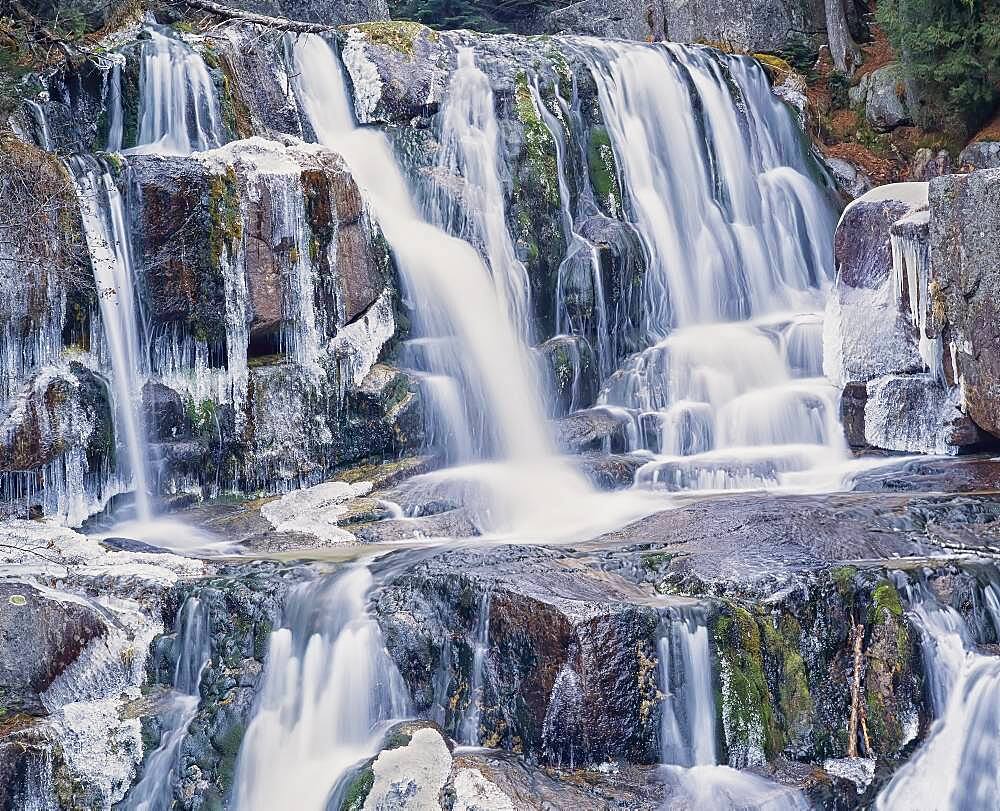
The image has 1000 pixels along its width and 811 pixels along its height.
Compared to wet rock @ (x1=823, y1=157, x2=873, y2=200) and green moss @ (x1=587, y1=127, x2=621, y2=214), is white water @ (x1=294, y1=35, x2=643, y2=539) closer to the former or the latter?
green moss @ (x1=587, y1=127, x2=621, y2=214)

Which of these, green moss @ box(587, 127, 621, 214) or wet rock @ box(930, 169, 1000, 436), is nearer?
wet rock @ box(930, 169, 1000, 436)

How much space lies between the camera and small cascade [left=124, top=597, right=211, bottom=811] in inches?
269

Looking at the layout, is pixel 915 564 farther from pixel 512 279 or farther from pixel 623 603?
pixel 512 279

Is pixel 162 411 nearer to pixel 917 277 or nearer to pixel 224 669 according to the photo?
pixel 224 669

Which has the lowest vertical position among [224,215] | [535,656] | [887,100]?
[535,656]

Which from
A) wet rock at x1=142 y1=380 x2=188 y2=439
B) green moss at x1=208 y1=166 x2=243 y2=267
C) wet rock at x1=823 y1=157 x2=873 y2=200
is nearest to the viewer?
wet rock at x1=142 y1=380 x2=188 y2=439

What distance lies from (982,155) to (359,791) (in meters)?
12.5

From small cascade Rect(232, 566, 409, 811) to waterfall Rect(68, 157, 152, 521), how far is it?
3722 mm

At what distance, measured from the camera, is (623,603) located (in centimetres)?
672

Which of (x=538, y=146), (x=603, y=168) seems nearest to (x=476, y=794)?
(x=538, y=146)

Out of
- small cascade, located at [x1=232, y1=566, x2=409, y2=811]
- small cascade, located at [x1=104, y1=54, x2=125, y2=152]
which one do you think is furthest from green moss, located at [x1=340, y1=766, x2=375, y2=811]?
small cascade, located at [x1=104, y1=54, x2=125, y2=152]

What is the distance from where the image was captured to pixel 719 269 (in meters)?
14.4

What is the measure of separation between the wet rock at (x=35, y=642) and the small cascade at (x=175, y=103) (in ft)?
21.7

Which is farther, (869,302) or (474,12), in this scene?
(474,12)
